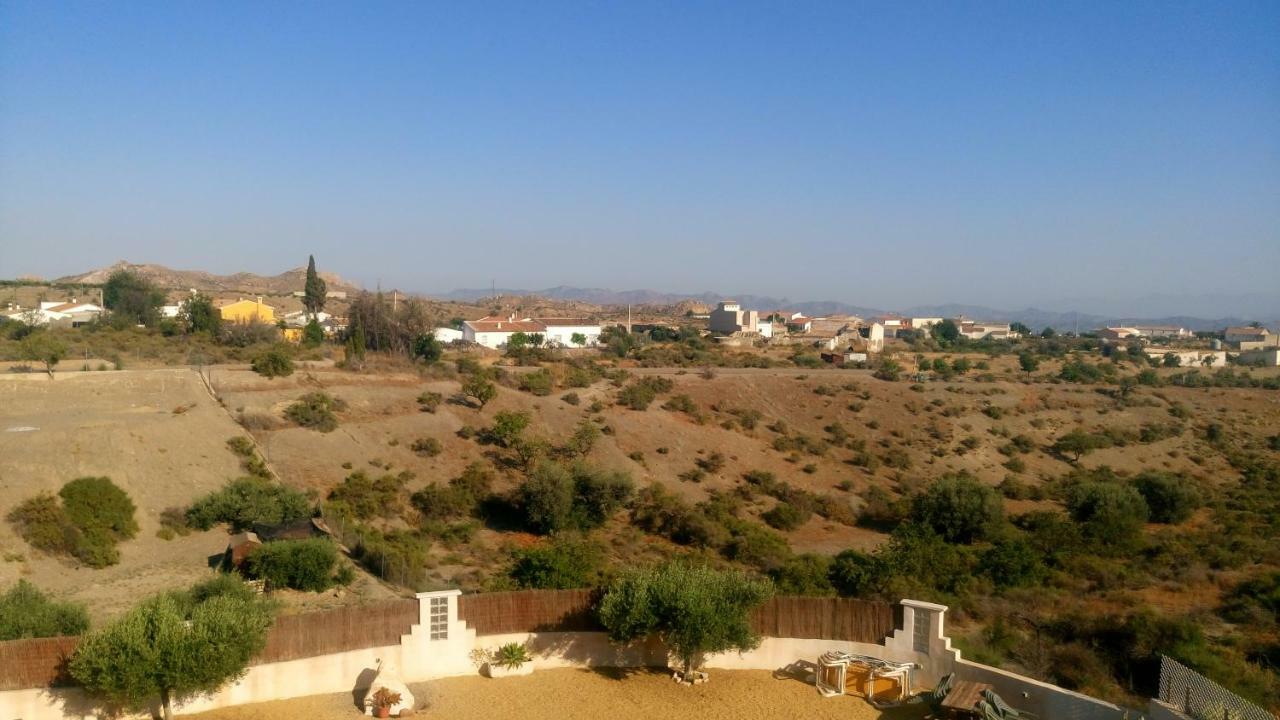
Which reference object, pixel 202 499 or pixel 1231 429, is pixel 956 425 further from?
pixel 202 499

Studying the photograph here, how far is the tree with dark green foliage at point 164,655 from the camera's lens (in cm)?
910

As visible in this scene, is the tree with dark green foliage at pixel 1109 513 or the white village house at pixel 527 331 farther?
the white village house at pixel 527 331

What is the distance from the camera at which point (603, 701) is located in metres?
10.5

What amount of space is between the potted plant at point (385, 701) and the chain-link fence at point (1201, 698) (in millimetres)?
8637

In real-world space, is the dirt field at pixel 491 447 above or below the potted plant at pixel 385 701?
below

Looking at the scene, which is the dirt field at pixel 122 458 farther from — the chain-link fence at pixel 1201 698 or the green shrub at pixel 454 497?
the chain-link fence at pixel 1201 698

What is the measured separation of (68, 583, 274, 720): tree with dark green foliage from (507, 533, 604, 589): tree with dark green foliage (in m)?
6.60

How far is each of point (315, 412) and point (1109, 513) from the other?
26958mm

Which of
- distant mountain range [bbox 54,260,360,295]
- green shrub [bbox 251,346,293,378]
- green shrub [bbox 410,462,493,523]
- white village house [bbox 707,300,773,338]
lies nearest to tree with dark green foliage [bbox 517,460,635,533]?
green shrub [bbox 410,462,493,523]

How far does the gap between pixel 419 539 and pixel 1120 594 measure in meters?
16.7

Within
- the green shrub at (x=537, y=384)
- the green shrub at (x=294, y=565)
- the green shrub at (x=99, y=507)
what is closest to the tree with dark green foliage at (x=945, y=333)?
the green shrub at (x=537, y=384)

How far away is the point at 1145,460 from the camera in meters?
38.2

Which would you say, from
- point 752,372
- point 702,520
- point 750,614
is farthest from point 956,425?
point 750,614

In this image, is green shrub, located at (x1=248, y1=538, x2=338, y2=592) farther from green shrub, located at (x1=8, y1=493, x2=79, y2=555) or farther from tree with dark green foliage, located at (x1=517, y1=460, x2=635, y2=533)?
tree with dark green foliage, located at (x1=517, y1=460, x2=635, y2=533)
